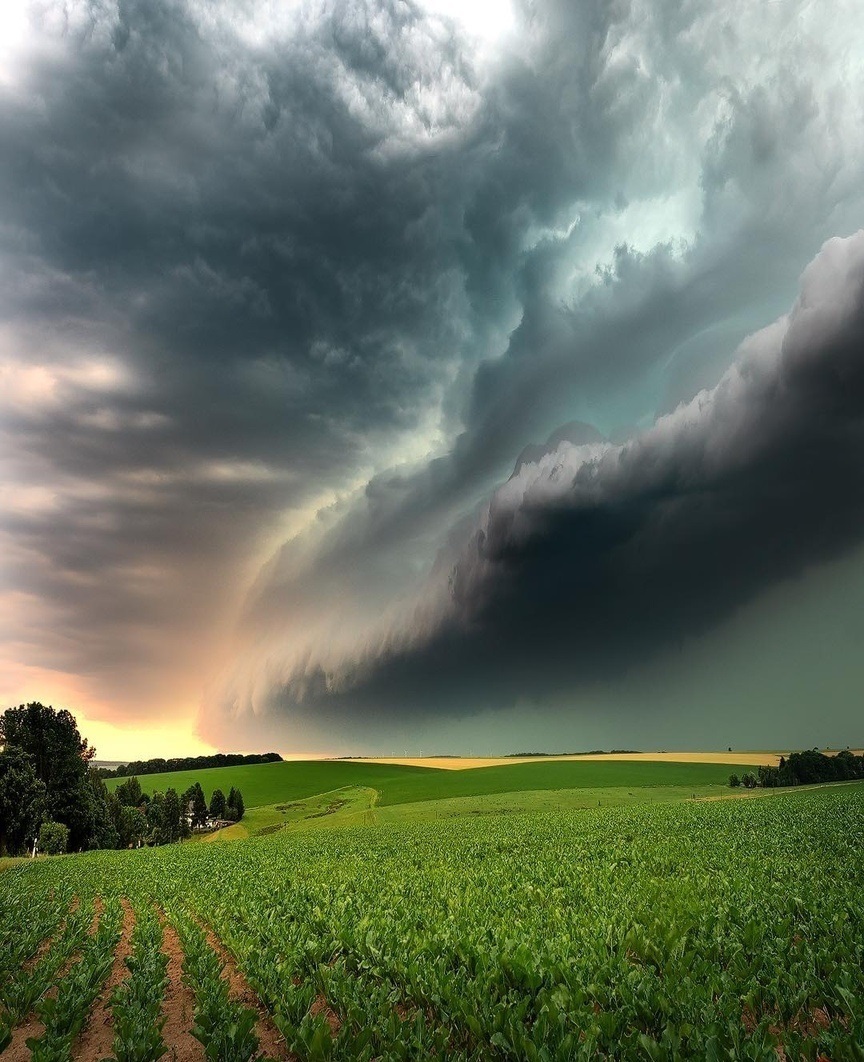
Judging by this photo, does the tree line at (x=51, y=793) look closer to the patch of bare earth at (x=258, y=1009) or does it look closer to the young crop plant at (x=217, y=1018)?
the patch of bare earth at (x=258, y=1009)

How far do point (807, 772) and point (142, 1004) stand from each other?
→ 14346 cm

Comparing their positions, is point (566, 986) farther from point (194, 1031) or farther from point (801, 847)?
point (801, 847)

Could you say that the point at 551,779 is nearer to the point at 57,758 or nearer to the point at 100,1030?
the point at 57,758

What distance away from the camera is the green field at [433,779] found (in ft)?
348

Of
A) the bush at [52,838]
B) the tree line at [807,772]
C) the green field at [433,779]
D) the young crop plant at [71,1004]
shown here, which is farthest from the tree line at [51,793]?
the tree line at [807,772]

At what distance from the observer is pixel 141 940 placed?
15367 millimetres

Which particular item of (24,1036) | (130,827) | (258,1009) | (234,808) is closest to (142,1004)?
(24,1036)

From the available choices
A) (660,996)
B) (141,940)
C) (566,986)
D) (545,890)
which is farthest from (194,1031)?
(545,890)

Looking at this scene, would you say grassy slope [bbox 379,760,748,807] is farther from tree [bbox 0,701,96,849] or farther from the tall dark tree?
the tall dark tree

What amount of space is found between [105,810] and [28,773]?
57.3 feet

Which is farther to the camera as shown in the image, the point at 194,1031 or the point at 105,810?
the point at 105,810

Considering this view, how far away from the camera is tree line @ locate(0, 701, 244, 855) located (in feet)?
217

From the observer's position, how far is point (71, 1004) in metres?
10.3

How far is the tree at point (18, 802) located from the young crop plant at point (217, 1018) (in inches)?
2769
